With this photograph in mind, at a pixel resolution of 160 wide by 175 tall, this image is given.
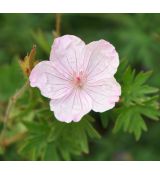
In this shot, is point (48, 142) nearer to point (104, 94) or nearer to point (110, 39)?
point (104, 94)

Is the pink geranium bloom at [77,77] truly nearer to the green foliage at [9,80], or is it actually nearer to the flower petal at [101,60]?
the flower petal at [101,60]

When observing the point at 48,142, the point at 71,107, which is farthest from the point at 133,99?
the point at 48,142

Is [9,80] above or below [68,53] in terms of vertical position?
below

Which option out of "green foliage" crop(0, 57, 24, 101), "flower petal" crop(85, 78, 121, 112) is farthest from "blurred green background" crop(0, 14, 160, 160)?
Answer: "flower petal" crop(85, 78, 121, 112)

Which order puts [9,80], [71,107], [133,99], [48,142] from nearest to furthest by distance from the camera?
[71,107]
[133,99]
[48,142]
[9,80]

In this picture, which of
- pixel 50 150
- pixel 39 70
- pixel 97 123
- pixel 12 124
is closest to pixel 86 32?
pixel 97 123

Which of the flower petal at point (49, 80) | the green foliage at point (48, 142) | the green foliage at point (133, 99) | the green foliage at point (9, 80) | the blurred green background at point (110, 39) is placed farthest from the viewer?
the blurred green background at point (110, 39)

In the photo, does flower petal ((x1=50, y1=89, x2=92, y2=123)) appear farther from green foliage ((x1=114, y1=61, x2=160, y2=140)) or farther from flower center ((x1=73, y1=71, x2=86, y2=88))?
green foliage ((x1=114, y1=61, x2=160, y2=140))

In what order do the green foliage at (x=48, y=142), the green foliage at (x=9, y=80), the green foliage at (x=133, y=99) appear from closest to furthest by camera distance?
the green foliage at (x=133, y=99) < the green foliage at (x=48, y=142) < the green foliage at (x=9, y=80)

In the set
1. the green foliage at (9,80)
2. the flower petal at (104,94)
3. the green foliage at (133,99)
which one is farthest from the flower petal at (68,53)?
the green foliage at (9,80)
